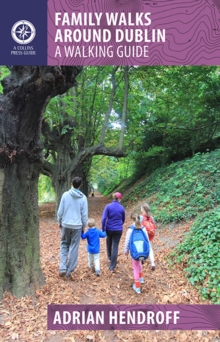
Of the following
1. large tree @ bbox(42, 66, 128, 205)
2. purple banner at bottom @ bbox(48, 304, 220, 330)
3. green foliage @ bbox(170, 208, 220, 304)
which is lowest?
purple banner at bottom @ bbox(48, 304, 220, 330)

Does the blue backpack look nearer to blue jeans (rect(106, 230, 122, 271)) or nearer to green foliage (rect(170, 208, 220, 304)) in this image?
blue jeans (rect(106, 230, 122, 271))

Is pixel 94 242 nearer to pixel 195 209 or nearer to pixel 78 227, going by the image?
pixel 78 227

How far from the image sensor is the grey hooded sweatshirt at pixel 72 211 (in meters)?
4.27

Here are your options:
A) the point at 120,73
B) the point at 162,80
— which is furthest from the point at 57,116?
the point at 162,80

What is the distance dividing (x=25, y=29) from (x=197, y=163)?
8.72m

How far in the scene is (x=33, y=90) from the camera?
3.47 m

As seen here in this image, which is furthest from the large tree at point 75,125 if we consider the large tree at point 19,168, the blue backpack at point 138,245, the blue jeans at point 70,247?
the blue backpack at point 138,245

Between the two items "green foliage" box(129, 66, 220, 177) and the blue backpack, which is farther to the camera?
"green foliage" box(129, 66, 220, 177)

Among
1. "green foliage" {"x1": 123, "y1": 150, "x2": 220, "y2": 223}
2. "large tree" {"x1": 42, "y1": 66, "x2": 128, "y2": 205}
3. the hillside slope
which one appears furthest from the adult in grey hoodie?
"large tree" {"x1": 42, "y1": 66, "x2": 128, "y2": 205}

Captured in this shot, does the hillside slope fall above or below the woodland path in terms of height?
above

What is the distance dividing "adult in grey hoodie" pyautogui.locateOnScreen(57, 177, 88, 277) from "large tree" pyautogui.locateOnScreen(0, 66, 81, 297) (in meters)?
0.54

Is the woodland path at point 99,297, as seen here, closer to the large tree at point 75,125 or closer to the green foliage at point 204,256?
the green foliage at point 204,256

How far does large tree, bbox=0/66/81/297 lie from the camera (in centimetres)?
363

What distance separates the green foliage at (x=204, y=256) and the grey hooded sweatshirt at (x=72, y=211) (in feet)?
7.26
